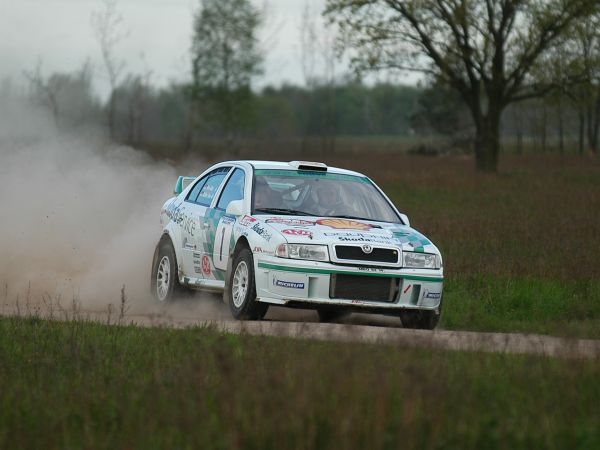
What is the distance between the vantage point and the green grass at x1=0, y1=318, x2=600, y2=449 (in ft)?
18.6

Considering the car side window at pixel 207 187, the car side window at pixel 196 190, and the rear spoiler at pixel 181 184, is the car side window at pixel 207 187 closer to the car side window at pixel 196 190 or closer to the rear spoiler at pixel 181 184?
the car side window at pixel 196 190

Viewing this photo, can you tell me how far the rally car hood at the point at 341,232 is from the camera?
11.0 meters

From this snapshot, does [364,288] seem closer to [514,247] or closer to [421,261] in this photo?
[421,261]

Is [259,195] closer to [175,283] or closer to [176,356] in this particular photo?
[175,283]

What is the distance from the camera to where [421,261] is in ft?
36.9

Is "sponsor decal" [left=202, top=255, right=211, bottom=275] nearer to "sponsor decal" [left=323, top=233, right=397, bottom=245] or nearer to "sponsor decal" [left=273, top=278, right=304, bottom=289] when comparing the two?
"sponsor decal" [left=273, top=278, right=304, bottom=289]

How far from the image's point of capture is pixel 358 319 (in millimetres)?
12742

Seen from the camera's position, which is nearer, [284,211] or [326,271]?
[326,271]

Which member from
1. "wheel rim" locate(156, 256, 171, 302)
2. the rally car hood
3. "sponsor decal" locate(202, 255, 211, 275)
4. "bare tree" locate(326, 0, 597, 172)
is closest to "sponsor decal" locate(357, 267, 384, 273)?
the rally car hood

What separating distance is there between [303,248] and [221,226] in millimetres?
1456

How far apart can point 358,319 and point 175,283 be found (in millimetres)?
1965

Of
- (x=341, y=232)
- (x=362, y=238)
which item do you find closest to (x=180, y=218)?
(x=341, y=232)

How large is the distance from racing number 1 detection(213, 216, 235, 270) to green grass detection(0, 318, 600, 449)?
→ 3.11m

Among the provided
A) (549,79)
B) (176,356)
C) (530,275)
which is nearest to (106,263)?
(530,275)
